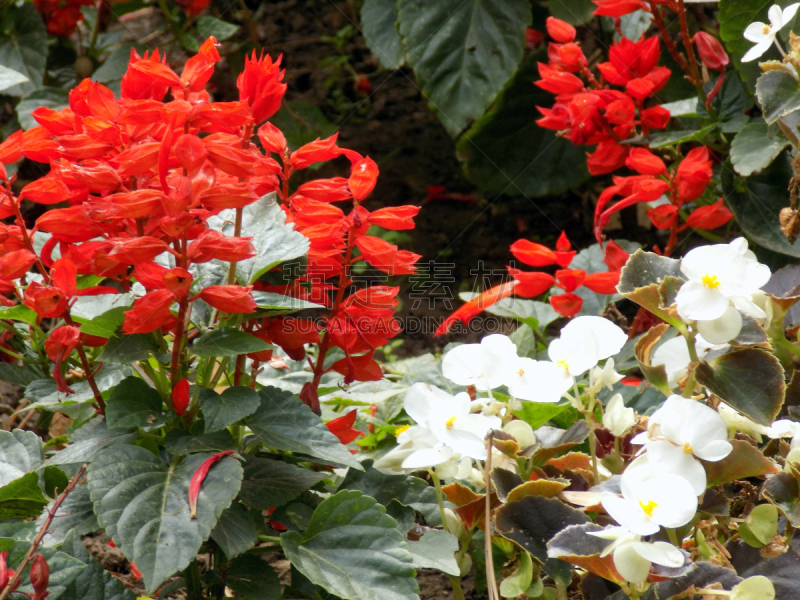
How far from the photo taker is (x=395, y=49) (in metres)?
1.53

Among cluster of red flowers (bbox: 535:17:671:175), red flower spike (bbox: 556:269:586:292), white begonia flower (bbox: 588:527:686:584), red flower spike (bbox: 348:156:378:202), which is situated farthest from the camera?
cluster of red flowers (bbox: 535:17:671:175)

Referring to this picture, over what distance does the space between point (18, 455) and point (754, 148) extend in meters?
0.95

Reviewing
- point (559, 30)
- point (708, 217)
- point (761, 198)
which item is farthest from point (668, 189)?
point (559, 30)

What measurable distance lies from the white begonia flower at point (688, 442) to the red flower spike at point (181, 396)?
0.37 metres

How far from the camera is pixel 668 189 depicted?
92cm

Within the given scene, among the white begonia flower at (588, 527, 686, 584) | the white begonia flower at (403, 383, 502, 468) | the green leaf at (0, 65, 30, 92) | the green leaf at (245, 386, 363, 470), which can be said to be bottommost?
the green leaf at (245, 386, 363, 470)

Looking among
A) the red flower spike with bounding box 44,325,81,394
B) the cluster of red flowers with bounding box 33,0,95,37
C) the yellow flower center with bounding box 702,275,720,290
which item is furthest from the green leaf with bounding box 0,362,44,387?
the cluster of red flowers with bounding box 33,0,95,37

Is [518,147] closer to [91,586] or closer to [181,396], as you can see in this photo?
[181,396]

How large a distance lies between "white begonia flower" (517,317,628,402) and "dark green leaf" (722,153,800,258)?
20.9 inches

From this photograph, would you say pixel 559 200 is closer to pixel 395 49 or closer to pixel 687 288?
pixel 395 49

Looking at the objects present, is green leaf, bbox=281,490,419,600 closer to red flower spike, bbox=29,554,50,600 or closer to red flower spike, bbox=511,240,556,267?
red flower spike, bbox=29,554,50,600

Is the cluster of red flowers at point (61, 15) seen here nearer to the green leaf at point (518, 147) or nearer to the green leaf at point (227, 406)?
the green leaf at point (518, 147)

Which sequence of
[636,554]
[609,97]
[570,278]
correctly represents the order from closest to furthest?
[636,554] < [570,278] < [609,97]

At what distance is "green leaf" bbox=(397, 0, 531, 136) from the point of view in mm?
1360
